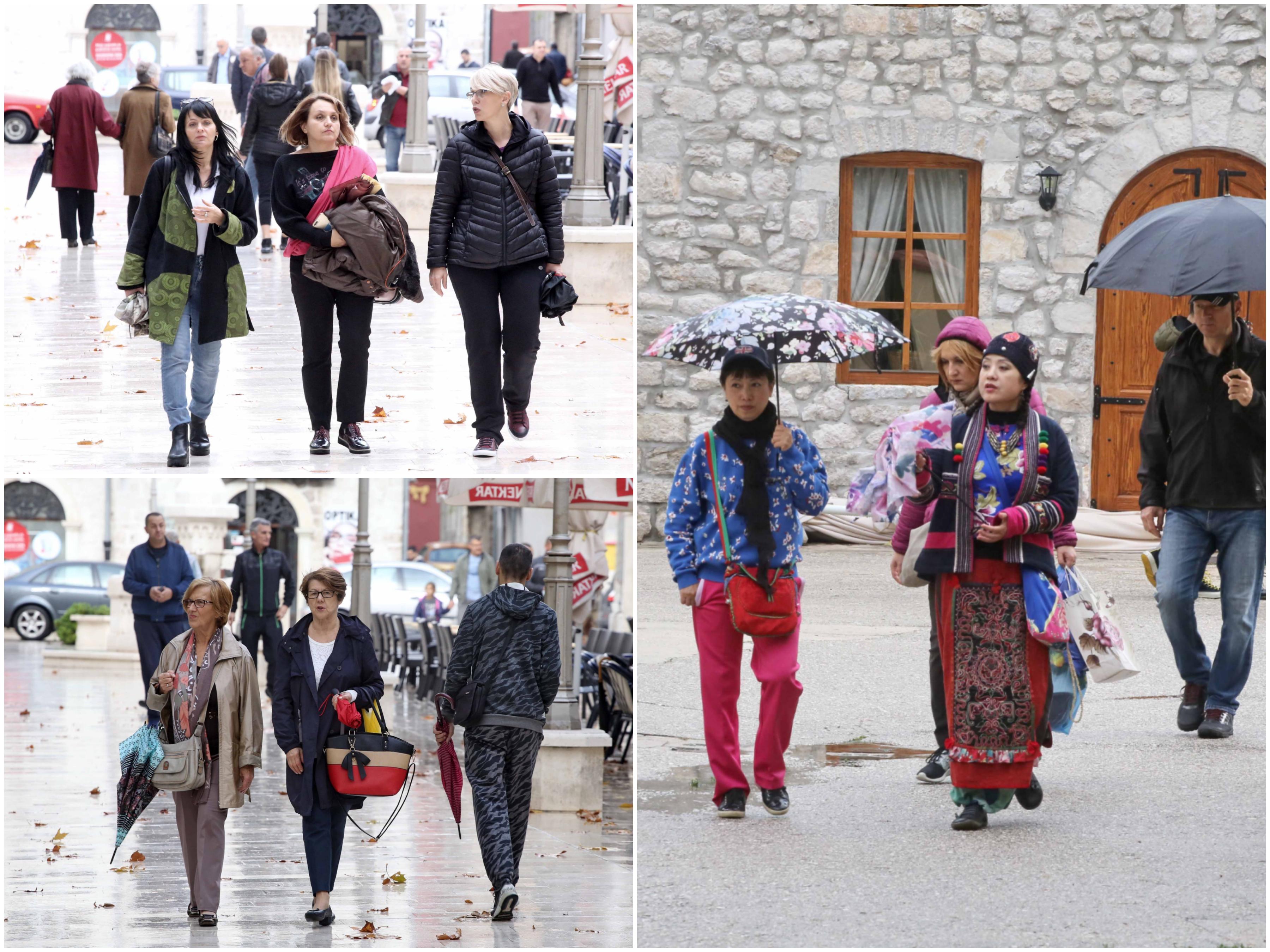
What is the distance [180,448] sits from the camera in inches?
295

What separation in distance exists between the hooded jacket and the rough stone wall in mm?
6119

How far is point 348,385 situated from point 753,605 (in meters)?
2.65

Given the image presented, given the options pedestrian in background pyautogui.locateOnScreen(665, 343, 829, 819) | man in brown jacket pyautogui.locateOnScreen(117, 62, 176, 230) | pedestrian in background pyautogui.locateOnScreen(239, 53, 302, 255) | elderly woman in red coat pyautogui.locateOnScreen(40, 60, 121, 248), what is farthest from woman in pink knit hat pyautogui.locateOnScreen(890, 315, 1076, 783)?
elderly woman in red coat pyautogui.locateOnScreen(40, 60, 121, 248)

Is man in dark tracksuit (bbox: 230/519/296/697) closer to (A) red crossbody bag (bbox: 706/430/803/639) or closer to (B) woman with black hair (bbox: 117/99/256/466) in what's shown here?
(B) woman with black hair (bbox: 117/99/256/466)

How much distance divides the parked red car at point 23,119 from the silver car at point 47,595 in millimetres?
6948

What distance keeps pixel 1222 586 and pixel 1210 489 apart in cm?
41

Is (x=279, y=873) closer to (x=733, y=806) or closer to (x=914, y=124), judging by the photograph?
(x=733, y=806)

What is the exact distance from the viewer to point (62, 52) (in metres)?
34.0

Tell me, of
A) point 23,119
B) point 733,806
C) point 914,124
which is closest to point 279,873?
point 733,806

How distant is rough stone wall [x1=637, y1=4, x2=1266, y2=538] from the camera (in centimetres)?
1257

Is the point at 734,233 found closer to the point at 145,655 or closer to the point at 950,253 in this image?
the point at 950,253

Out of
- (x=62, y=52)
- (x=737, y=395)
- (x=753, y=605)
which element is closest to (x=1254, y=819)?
(x=753, y=605)

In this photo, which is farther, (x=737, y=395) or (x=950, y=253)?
(x=950, y=253)

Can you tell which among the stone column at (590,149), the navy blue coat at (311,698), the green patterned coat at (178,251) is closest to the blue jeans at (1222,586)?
the navy blue coat at (311,698)
